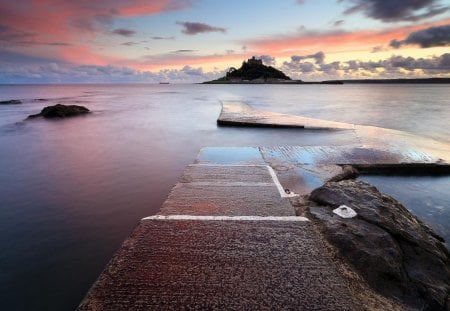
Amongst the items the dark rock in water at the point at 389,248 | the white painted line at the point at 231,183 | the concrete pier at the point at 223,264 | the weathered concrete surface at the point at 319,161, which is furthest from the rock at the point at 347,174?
the concrete pier at the point at 223,264

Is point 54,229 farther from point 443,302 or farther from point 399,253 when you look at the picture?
point 443,302

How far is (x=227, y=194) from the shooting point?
16.3 feet

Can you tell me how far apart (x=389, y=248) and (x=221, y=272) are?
77.3 inches

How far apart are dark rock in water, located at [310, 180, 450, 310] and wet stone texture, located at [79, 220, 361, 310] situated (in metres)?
0.40

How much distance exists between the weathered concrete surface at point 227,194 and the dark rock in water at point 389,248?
2.40 feet

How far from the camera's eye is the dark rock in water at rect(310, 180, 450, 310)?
3.03 metres

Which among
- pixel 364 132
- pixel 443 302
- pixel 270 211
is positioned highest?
pixel 270 211

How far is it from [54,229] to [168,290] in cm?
354

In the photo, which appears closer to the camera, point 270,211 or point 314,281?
point 314,281

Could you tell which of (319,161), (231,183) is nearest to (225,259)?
(231,183)

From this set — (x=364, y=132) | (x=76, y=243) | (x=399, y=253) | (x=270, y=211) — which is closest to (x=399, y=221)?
(x=399, y=253)

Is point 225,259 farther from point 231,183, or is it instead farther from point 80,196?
point 80,196

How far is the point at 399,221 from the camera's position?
4078mm

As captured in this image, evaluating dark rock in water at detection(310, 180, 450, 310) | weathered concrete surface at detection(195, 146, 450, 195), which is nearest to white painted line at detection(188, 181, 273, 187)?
Answer: weathered concrete surface at detection(195, 146, 450, 195)
